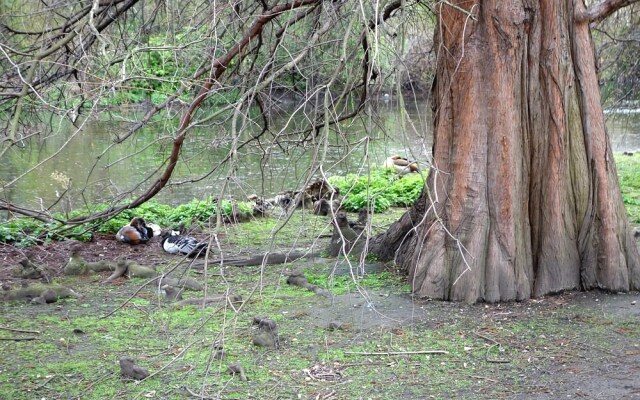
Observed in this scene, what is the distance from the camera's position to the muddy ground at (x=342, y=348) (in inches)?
217

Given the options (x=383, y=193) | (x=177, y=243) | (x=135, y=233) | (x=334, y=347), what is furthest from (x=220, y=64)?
(x=383, y=193)

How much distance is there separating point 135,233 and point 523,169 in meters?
5.33

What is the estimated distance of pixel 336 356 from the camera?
6090 mm

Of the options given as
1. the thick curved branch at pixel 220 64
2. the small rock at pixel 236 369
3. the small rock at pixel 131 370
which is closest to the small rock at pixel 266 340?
the small rock at pixel 236 369

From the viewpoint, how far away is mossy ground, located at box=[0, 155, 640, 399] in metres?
5.50

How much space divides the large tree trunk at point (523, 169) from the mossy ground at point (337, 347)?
27 cm

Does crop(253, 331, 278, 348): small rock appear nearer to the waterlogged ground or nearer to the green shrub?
the waterlogged ground

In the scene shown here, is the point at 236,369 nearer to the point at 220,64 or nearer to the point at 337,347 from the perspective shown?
the point at 337,347

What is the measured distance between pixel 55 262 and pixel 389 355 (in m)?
5.02

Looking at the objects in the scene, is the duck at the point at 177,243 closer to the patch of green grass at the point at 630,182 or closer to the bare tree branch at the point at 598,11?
the bare tree branch at the point at 598,11

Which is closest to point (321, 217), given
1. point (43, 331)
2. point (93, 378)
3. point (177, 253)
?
point (177, 253)

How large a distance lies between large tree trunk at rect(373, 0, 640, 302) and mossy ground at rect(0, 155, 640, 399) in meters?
0.27

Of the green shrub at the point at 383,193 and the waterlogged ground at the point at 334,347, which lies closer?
the waterlogged ground at the point at 334,347

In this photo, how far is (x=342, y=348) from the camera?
6.25 m
